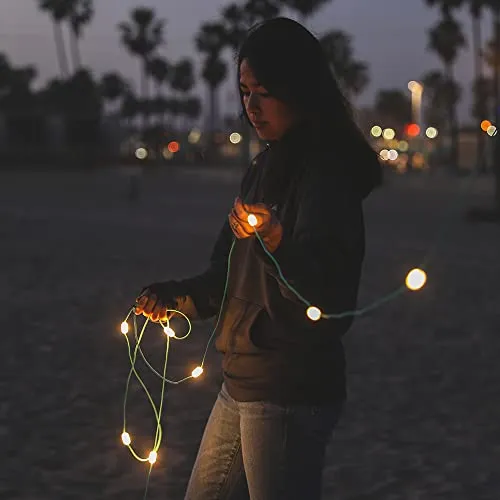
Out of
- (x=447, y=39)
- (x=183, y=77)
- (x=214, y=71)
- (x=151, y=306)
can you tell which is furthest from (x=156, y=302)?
(x=183, y=77)

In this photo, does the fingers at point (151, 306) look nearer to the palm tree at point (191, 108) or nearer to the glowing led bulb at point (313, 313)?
the glowing led bulb at point (313, 313)

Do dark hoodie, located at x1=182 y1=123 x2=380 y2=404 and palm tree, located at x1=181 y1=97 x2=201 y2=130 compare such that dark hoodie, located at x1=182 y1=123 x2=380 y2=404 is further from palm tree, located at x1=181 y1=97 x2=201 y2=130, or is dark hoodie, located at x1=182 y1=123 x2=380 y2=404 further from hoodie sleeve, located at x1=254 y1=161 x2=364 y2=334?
palm tree, located at x1=181 y1=97 x2=201 y2=130

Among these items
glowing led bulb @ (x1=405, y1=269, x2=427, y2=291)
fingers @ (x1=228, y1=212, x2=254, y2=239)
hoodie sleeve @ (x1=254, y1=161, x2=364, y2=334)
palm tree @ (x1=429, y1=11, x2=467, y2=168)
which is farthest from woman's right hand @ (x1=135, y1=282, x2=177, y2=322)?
palm tree @ (x1=429, y1=11, x2=467, y2=168)

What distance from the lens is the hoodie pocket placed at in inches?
98.7

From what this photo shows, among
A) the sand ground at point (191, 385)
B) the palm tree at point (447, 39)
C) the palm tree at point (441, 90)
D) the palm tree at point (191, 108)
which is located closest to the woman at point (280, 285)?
the sand ground at point (191, 385)

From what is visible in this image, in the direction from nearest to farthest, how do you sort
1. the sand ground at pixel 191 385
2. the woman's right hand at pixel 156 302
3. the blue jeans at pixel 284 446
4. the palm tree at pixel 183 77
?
the blue jeans at pixel 284 446
the woman's right hand at pixel 156 302
the sand ground at pixel 191 385
the palm tree at pixel 183 77

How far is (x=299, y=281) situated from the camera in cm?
229

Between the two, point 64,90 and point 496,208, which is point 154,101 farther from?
point 496,208

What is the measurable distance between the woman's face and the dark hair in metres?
0.02

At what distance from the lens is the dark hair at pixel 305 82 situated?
248 centimetres

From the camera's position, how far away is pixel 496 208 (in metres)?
27.4

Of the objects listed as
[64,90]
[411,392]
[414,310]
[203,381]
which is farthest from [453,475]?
[64,90]

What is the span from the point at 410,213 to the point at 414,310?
19435mm

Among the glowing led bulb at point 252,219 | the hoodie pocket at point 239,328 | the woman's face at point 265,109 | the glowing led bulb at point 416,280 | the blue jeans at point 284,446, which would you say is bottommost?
the blue jeans at point 284,446
